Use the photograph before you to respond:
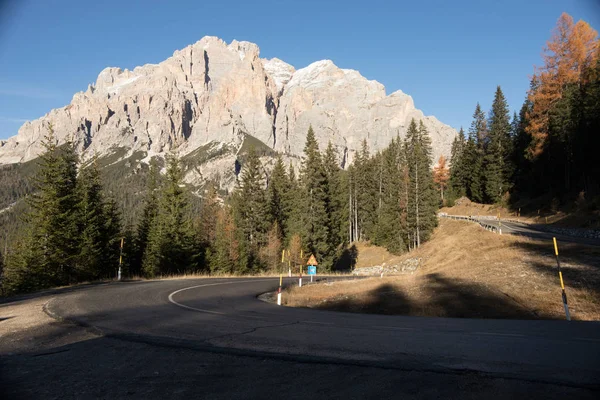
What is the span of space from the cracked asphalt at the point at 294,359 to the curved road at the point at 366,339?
2cm

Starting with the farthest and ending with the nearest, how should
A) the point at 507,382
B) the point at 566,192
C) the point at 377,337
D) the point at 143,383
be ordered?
the point at 566,192, the point at 377,337, the point at 143,383, the point at 507,382

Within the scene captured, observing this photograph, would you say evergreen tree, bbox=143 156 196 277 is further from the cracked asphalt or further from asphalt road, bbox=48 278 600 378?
the cracked asphalt

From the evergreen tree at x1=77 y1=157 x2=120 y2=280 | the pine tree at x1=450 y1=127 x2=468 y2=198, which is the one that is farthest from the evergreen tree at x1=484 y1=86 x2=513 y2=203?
the evergreen tree at x1=77 y1=157 x2=120 y2=280

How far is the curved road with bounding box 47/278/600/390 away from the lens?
16.6 ft

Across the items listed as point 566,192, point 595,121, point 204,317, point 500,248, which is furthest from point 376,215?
point 204,317

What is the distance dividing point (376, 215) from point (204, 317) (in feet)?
203

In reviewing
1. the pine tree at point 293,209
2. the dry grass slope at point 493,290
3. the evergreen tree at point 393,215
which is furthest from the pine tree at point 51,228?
the evergreen tree at point 393,215

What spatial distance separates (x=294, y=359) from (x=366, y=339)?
6.43ft

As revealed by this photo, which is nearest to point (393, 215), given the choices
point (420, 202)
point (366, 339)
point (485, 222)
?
point (420, 202)

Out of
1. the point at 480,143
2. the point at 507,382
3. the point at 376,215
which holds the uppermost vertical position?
the point at 480,143

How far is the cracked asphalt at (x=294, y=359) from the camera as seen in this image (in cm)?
443

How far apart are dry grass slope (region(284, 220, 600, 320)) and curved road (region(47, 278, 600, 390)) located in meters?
4.16

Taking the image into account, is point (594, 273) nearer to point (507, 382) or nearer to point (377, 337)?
point (377, 337)

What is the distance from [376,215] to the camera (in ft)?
230
